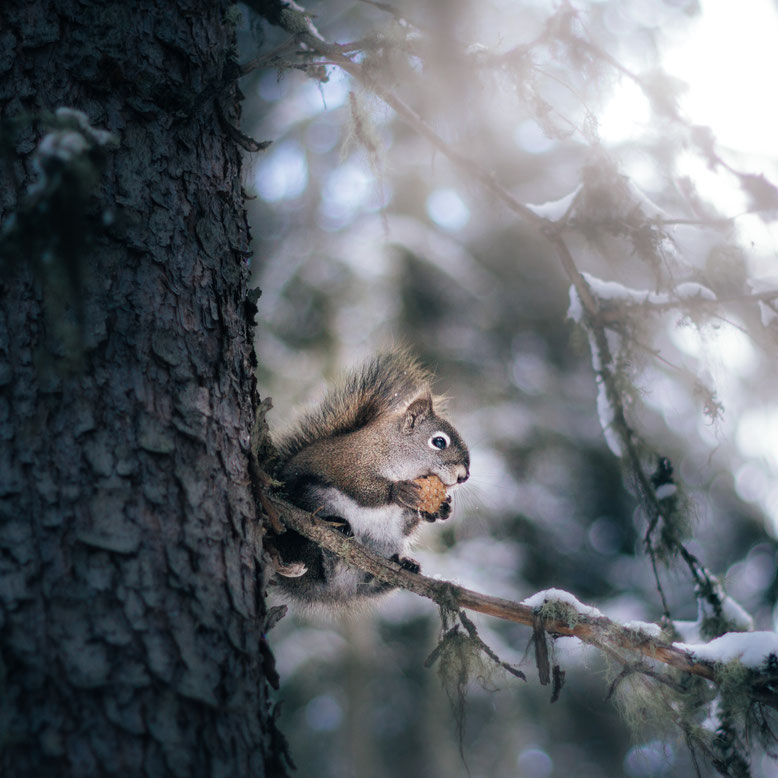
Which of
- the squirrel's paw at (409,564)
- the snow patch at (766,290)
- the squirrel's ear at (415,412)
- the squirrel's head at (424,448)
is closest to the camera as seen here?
the snow patch at (766,290)

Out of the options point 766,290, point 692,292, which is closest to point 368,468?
point 692,292

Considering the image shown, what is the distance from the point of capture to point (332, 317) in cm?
435

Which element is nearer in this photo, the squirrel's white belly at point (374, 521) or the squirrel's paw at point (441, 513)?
the squirrel's white belly at point (374, 521)

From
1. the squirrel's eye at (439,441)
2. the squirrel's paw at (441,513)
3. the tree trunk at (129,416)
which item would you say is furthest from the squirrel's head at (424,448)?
the tree trunk at (129,416)

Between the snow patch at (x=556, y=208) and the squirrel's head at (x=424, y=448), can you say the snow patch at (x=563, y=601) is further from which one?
the snow patch at (x=556, y=208)

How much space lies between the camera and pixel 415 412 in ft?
8.87

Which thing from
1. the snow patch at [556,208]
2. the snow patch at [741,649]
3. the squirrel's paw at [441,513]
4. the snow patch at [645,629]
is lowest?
the snow patch at [741,649]

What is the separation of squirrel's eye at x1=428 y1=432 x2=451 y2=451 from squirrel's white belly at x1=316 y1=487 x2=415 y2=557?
0.29 metres

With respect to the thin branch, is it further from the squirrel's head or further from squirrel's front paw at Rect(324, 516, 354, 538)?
the squirrel's head

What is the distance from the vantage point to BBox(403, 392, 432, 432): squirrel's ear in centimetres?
268

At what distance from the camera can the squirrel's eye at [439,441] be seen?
2633mm

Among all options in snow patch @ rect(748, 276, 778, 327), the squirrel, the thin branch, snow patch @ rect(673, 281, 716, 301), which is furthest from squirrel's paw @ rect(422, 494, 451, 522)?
snow patch @ rect(748, 276, 778, 327)

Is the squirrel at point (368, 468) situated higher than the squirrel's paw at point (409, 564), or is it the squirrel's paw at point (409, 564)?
the squirrel at point (368, 468)

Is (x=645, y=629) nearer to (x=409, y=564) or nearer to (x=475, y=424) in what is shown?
(x=409, y=564)
